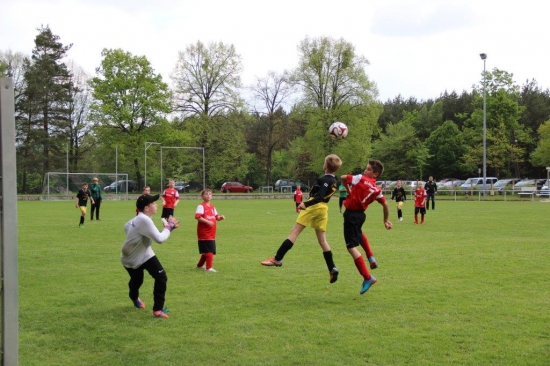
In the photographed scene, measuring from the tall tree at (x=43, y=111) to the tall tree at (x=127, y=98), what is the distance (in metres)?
3.72

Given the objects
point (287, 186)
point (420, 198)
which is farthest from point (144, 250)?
point (287, 186)

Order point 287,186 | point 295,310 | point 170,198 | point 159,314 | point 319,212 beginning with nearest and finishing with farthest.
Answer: point 159,314 → point 295,310 → point 319,212 → point 170,198 → point 287,186

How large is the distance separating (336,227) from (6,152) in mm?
17861

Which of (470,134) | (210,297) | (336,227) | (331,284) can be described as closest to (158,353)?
(210,297)

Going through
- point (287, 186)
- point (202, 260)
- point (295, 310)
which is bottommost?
point (295, 310)

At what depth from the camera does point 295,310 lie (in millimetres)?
7430

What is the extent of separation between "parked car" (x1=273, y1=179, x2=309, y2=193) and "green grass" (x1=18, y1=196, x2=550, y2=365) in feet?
175

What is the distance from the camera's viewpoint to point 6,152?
3.66 meters

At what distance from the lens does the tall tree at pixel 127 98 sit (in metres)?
55.6

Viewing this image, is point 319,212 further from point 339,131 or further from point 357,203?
point 339,131

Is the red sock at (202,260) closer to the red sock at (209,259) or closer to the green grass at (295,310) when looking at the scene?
the red sock at (209,259)

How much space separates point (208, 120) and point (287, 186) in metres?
14.1

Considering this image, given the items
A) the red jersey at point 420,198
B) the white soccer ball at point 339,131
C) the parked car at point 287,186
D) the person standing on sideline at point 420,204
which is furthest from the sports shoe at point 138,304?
the parked car at point 287,186

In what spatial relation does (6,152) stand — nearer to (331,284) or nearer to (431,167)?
(331,284)
